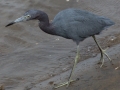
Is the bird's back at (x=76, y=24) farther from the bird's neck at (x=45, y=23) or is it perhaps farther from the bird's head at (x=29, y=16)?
the bird's head at (x=29, y=16)

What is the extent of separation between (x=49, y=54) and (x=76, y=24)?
5.91ft

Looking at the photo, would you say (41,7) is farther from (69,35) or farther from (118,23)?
(69,35)

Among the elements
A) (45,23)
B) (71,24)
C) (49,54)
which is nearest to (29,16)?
(45,23)

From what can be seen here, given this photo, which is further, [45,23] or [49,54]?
[49,54]

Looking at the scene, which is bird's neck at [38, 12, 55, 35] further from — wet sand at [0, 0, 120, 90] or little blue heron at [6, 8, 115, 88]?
wet sand at [0, 0, 120, 90]

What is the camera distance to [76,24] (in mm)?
5750

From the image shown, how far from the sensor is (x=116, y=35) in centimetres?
768

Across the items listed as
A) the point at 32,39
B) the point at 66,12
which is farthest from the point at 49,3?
the point at 66,12

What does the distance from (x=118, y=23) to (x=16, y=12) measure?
8.12 ft

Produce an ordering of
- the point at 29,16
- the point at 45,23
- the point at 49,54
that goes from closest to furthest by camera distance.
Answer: the point at 29,16, the point at 45,23, the point at 49,54

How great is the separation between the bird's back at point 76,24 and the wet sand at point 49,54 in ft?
2.17

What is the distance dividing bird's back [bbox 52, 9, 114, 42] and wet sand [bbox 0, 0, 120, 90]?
662 mm

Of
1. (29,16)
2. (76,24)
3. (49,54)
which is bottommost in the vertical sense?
(49,54)

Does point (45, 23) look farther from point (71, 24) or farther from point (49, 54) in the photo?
point (49, 54)
